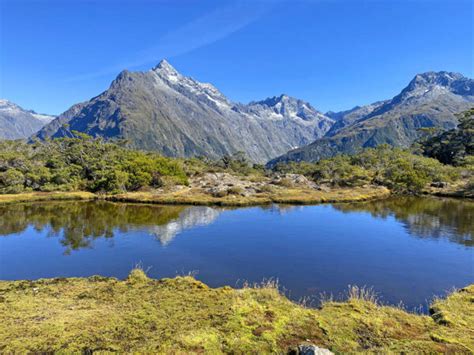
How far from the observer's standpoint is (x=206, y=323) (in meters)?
18.1

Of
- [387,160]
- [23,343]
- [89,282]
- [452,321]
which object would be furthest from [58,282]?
[387,160]

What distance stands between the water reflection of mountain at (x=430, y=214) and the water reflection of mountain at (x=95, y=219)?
122 feet

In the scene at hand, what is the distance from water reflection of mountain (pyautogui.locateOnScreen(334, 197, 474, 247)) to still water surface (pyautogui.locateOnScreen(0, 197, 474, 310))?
30 centimetres

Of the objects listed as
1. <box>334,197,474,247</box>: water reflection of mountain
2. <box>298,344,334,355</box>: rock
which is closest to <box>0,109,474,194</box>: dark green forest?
<box>334,197,474,247</box>: water reflection of mountain

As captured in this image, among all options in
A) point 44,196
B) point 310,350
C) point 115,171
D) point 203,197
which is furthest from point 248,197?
point 310,350

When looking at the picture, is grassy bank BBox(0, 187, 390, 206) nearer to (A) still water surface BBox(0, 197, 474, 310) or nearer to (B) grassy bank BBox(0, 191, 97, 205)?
(B) grassy bank BBox(0, 191, 97, 205)

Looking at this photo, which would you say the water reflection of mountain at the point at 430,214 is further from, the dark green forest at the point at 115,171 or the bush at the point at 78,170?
the bush at the point at 78,170

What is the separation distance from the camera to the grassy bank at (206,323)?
52.1 feet

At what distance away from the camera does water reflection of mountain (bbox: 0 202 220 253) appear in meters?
50.7

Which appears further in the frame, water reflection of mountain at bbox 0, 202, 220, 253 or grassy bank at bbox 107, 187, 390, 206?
grassy bank at bbox 107, 187, 390, 206

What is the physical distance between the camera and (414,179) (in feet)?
332

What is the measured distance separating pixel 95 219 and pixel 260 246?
1451 inches

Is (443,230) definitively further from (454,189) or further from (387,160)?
(387,160)

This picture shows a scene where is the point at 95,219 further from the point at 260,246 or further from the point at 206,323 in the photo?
the point at 206,323
